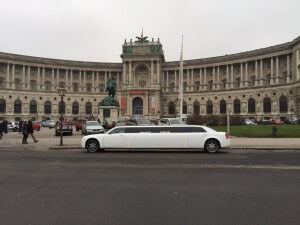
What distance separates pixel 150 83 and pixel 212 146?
85.9m

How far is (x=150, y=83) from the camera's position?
10412 cm

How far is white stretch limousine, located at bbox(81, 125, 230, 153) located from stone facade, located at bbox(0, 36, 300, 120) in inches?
2765

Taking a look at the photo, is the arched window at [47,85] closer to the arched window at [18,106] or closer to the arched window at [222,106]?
the arched window at [18,106]

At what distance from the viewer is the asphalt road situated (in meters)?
6.22

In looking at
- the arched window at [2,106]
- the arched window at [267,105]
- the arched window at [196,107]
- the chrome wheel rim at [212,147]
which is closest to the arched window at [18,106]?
the arched window at [2,106]

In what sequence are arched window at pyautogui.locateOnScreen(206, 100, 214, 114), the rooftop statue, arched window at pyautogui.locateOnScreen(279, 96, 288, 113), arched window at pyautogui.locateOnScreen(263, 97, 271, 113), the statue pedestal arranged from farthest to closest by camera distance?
arched window at pyautogui.locateOnScreen(206, 100, 214, 114) < arched window at pyautogui.locateOnScreen(263, 97, 271, 113) < arched window at pyautogui.locateOnScreen(279, 96, 288, 113) < the rooftop statue < the statue pedestal

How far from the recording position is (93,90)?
109938mm

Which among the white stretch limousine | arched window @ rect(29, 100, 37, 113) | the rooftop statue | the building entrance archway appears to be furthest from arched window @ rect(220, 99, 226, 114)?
the white stretch limousine

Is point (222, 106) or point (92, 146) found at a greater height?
point (222, 106)

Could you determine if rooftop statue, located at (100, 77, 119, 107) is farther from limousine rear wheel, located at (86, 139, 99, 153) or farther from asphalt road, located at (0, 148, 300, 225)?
asphalt road, located at (0, 148, 300, 225)

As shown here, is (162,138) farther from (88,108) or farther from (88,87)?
(88,87)

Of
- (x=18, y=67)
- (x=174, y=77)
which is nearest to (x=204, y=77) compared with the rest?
(x=174, y=77)

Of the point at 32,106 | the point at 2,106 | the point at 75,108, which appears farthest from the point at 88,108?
the point at 2,106

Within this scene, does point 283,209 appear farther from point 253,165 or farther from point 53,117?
point 53,117
